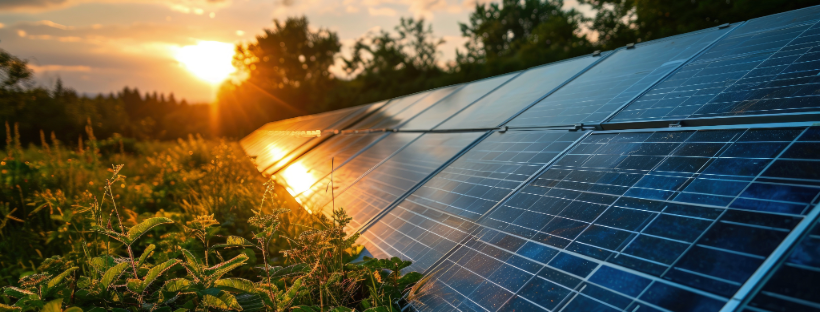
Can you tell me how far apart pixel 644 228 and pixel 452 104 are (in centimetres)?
477

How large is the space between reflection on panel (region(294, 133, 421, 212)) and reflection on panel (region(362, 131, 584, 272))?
1.10 meters

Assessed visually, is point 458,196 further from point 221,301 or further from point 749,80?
point 749,80

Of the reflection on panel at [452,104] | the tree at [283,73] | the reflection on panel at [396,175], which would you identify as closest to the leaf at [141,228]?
the reflection on panel at [396,175]

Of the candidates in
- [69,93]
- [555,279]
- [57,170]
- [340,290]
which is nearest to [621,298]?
[555,279]

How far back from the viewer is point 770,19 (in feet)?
11.7

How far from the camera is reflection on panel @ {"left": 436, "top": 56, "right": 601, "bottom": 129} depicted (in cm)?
430

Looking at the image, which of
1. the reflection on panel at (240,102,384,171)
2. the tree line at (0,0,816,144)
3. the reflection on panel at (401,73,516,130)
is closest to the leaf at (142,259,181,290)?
the reflection on panel at (401,73,516,130)

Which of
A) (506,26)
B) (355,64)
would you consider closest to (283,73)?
(355,64)

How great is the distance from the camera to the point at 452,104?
20.5ft

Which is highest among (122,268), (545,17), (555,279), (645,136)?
(545,17)

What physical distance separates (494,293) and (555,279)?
0.89 ft

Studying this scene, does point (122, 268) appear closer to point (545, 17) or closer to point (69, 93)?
point (69, 93)

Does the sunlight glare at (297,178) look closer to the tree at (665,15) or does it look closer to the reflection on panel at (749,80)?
the reflection on panel at (749,80)

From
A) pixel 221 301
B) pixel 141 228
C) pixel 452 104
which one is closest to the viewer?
pixel 221 301
